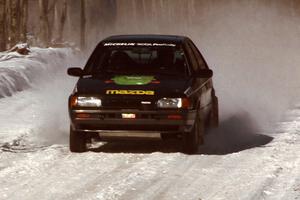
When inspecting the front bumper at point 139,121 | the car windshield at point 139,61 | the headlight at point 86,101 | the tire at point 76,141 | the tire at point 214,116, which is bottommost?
the tire at point 214,116

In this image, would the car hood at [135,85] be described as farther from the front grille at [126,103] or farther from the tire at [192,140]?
the tire at [192,140]

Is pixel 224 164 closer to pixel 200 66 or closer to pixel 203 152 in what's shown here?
pixel 203 152

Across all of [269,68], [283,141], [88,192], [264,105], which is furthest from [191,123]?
[269,68]

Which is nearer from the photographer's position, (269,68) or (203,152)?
(203,152)

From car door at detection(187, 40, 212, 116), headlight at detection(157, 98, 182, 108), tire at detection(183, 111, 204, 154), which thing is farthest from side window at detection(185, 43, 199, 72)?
headlight at detection(157, 98, 182, 108)

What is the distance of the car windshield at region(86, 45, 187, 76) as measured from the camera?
11.2 m

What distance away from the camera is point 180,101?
33.7ft

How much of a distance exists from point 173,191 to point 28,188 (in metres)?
1.37

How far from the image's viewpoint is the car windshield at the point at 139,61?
36.7 ft

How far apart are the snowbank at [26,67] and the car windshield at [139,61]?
6036mm

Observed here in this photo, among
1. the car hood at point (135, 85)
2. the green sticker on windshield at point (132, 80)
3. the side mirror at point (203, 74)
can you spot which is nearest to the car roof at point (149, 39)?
the side mirror at point (203, 74)

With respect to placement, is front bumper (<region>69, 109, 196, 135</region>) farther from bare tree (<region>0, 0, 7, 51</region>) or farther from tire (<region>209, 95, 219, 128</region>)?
bare tree (<region>0, 0, 7, 51</region>)

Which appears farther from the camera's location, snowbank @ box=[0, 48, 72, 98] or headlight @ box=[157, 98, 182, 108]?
snowbank @ box=[0, 48, 72, 98]

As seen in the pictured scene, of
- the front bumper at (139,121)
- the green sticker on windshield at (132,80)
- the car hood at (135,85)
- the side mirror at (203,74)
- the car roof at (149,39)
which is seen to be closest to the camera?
the front bumper at (139,121)
